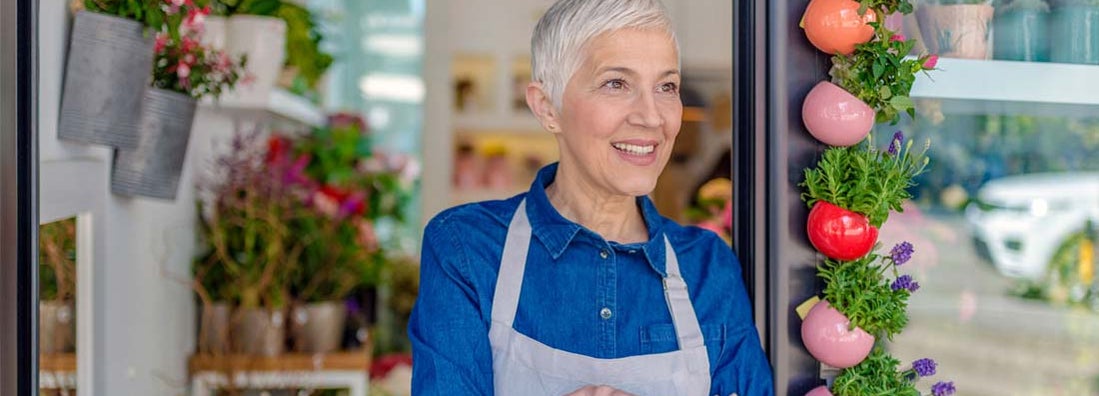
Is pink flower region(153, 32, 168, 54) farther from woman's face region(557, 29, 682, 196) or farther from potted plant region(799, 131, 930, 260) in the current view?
potted plant region(799, 131, 930, 260)

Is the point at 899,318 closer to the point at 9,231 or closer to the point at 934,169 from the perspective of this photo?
the point at 934,169

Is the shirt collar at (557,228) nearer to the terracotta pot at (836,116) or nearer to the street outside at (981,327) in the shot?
the terracotta pot at (836,116)

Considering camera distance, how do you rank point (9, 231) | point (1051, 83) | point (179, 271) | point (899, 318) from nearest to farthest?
point (9, 231), point (899, 318), point (1051, 83), point (179, 271)

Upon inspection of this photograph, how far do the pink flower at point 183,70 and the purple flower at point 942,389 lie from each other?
1.44 m

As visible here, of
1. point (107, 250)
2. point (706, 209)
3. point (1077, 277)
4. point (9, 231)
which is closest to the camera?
point (9, 231)

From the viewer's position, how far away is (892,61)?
1.33 meters

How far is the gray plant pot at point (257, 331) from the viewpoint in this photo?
2.79 meters

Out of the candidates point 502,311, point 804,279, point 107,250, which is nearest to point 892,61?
point 804,279

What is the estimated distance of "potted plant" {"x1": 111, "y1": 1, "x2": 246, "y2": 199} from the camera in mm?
1942

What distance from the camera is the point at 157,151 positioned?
198cm

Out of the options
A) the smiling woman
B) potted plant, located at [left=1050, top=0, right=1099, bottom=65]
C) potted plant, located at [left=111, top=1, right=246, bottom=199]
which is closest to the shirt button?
the smiling woman

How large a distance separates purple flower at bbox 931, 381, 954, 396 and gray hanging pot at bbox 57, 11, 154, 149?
1.34m

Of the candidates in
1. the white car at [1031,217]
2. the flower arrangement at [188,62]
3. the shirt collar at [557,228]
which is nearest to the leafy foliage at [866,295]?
the shirt collar at [557,228]

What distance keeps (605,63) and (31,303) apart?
0.76 m
